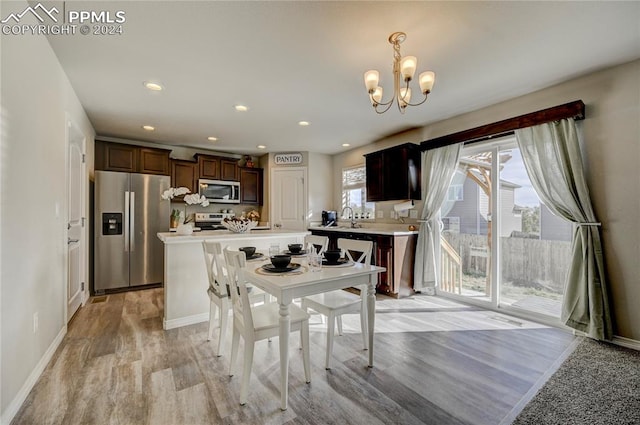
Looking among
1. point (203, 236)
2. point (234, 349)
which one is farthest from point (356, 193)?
point (234, 349)

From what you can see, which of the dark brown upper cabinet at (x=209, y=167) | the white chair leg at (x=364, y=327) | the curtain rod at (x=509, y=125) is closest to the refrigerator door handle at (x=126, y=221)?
the dark brown upper cabinet at (x=209, y=167)

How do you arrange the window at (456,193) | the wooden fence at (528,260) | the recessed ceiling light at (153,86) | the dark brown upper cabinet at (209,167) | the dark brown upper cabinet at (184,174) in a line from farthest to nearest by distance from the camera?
1. the dark brown upper cabinet at (209,167)
2. the dark brown upper cabinet at (184,174)
3. the window at (456,193)
4. the wooden fence at (528,260)
5. the recessed ceiling light at (153,86)

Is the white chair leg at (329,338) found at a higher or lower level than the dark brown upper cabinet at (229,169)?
lower

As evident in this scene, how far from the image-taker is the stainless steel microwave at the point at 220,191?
5430mm

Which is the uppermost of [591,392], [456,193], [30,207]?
[456,193]

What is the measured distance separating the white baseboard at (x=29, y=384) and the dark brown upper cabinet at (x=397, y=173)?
4.14 meters

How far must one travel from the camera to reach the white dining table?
5.48ft

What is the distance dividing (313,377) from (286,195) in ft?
14.1

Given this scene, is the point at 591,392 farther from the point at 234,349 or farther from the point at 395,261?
the point at 234,349

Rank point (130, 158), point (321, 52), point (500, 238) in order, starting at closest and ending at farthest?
point (321, 52) < point (500, 238) < point (130, 158)

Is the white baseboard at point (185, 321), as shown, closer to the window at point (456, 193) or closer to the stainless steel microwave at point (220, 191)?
the stainless steel microwave at point (220, 191)

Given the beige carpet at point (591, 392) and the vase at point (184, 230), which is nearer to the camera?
the beige carpet at point (591, 392)

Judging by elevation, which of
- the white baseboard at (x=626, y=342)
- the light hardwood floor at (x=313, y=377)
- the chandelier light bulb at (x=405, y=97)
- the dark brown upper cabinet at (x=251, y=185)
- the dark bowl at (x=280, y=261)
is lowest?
the light hardwood floor at (x=313, y=377)

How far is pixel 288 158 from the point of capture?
19.4ft
